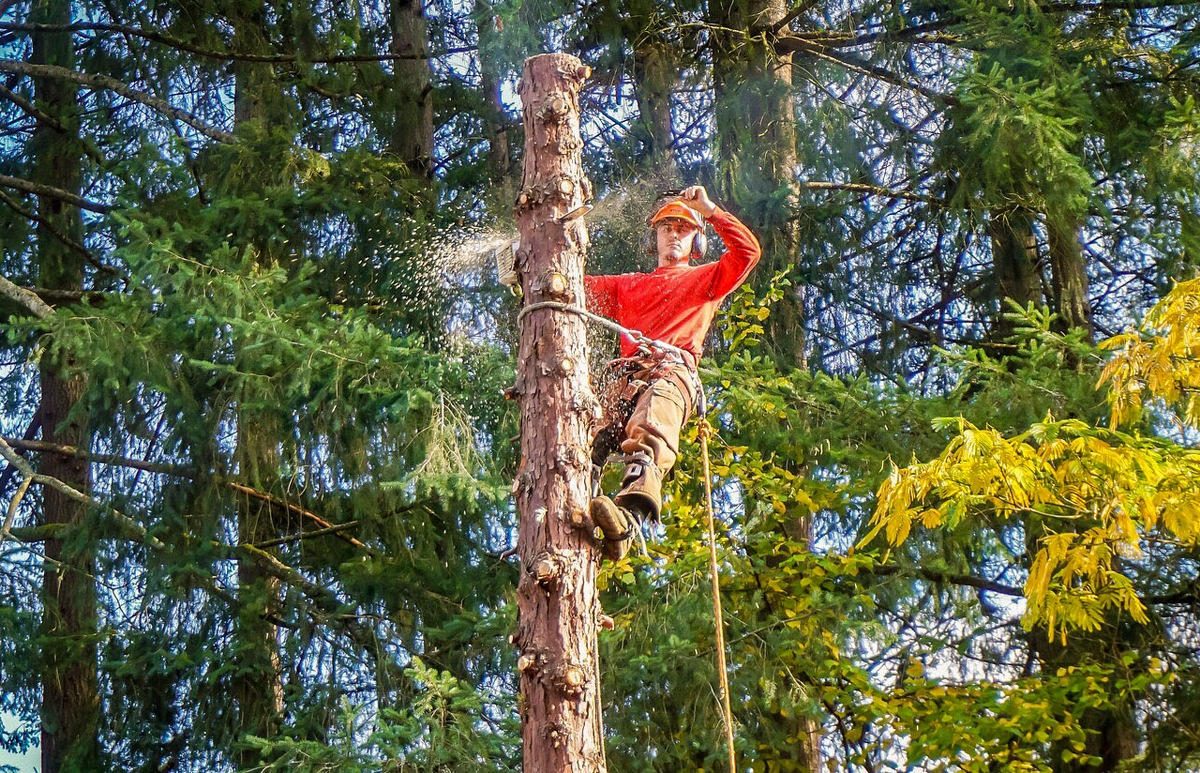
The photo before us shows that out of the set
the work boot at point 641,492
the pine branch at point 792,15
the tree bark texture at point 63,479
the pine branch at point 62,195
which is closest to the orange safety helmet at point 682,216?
the work boot at point 641,492

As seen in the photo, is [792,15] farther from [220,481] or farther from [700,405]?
[700,405]

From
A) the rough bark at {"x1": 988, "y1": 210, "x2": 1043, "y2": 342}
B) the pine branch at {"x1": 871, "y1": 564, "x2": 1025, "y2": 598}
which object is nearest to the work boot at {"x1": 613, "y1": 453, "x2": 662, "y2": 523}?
the pine branch at {"x1": 871, "y1": 564, "x2": 1025, "y2": 598}

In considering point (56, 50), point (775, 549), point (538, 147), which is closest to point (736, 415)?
point (775, 549)

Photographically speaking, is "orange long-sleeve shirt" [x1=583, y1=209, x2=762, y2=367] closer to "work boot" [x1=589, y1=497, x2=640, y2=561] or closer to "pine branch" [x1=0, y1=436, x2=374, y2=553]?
"work boot" [x1=589, y1=497, x2=640, y2=561]

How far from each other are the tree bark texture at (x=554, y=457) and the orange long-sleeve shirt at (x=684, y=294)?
2.35 feet

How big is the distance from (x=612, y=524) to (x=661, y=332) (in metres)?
1.52

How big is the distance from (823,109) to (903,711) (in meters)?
4.64

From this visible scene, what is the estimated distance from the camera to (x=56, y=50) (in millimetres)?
13703

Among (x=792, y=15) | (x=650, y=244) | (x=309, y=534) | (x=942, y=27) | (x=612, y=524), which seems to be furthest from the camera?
(x=942, y=27)

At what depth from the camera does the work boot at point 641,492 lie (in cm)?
668

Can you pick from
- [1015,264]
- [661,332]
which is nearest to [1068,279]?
[1015,264]

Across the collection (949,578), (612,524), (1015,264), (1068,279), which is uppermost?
(1015,264)

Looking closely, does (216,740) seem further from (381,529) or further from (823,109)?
(823,109)

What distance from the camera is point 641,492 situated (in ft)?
21.9
